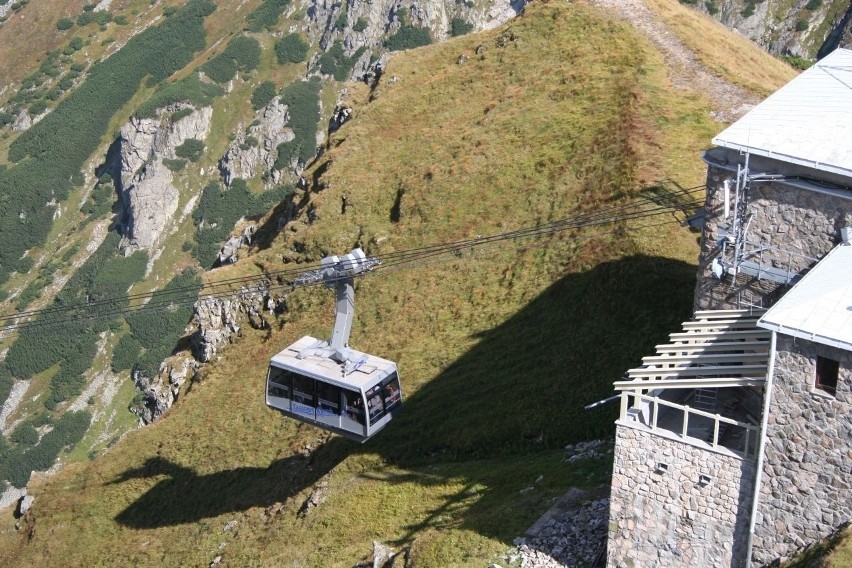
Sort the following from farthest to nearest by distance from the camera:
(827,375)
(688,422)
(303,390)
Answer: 1. (303,390)
2. (688,422)
3. (827,375)

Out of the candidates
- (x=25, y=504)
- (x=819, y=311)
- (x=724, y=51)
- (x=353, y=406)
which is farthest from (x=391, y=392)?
(x=724, y=51)

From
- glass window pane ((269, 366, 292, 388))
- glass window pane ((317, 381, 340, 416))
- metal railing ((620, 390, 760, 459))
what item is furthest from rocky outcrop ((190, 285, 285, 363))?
metal railing ((620, 390, 760, 459))

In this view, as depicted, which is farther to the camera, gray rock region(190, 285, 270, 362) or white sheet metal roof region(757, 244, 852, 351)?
gray rock region(190, 285, 270, 362)

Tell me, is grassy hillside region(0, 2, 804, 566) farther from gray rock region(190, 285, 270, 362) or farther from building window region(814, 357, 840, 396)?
building window region(814, 357, 840, 396)

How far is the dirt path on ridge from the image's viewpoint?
52.8 meters

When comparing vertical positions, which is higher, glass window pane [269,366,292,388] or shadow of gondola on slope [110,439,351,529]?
glass window pane [269,366,292,388]

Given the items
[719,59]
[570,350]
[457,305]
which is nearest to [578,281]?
[570,350]

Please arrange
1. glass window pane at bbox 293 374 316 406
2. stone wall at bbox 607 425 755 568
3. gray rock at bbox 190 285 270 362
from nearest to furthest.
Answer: stone wall at bbox 607 425 755 568 < glass window pane at bbox 293 374 316 406 < gray rock at bbox 190 285 270 362

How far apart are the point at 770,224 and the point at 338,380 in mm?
16879

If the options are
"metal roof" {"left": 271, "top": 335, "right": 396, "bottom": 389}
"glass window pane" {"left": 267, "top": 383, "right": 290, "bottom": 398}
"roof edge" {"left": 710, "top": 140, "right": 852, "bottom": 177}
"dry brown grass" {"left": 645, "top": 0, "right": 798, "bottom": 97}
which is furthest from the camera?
"dry brown grass" {"left": 645, "top": 0, "right": 798, "bottom": 97}

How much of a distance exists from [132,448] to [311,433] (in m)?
14.7

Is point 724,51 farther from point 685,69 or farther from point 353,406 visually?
point 353,406

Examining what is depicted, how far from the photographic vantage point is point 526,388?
3850cm

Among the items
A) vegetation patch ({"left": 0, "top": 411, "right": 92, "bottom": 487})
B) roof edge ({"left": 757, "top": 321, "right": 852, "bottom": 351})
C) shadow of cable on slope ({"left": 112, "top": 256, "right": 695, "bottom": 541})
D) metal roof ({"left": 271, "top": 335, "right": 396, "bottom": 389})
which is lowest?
vegetation patch ({"left": 0, "top": 411, "right": 92, "bottom": 487})
